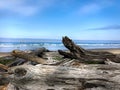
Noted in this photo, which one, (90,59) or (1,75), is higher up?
(90,59)

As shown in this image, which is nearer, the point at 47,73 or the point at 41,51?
the point at 47,73

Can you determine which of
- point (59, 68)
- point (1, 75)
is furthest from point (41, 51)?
point (59, 68)

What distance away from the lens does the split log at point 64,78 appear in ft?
18.6

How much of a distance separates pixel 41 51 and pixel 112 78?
510 cm

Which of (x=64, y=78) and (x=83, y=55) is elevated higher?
(x=83, y=55)

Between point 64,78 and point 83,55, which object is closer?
point 64,78

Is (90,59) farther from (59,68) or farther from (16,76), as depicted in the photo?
(16,76)

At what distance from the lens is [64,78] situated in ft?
19.0

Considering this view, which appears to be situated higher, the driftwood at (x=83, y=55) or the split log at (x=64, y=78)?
the driftwood at (x=83, y=55)

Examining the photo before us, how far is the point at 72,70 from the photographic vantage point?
5.92 metres

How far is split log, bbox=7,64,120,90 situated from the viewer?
5.67 m

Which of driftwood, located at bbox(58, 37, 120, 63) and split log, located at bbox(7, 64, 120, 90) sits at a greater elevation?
driftwood, located at bbox(58, 37, 120, 63)

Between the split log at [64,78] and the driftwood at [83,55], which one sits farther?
the driftwood at [83,55]

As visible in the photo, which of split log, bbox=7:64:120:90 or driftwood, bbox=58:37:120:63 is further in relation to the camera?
driftwood, bbox=58:37:120:63
